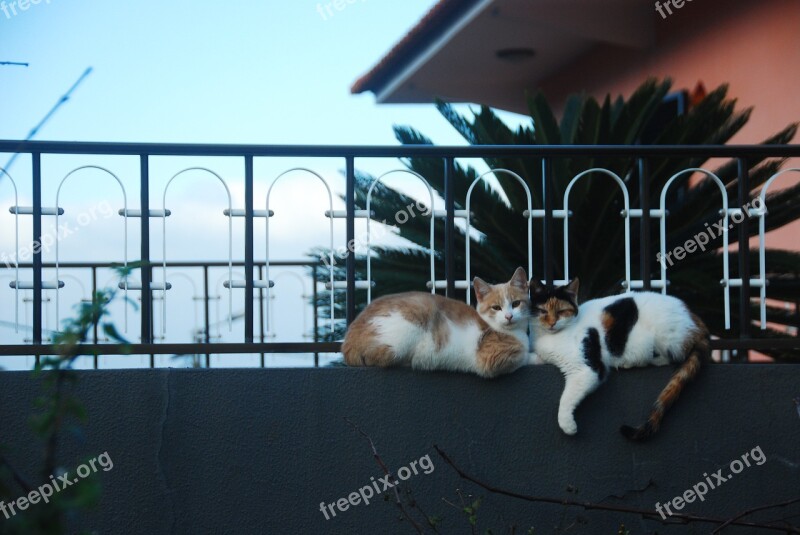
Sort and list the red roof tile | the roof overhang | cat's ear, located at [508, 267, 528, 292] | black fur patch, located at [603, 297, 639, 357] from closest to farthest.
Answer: black fur patch, located at [603, 297, 639, 357]
cat's ear, located at [508, 267, 528, 292]
the roof overhang
the red roof tile

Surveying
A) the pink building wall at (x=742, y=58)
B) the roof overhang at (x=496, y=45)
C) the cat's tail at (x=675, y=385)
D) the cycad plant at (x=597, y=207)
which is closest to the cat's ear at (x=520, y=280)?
the cat's tail at (x=675, y=385)

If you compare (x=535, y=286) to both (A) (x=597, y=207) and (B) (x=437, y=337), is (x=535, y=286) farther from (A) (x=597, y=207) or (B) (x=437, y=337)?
(A) (x=597, y=207)

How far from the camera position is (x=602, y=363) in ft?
12.0

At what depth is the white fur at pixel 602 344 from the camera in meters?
3.60

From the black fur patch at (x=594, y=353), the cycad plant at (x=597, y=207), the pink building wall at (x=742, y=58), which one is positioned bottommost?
the black fur patch at (x=594, y=353)

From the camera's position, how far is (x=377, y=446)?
362 cm

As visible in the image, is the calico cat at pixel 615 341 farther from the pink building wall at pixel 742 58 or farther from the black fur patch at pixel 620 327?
the pink building wall at pixel 742 58

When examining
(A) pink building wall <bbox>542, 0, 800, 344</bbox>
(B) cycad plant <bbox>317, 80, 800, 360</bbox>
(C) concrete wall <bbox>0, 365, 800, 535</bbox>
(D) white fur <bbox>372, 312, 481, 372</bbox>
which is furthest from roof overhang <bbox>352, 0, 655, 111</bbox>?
(C) concrete wall <bbox>0, 365, 800, 535</bbox>

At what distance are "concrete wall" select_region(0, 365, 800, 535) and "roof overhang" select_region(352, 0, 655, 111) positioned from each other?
15.6 feet

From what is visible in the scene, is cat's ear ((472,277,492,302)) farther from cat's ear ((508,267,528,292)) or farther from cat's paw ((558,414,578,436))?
cat's paw ((558,414,578,436))

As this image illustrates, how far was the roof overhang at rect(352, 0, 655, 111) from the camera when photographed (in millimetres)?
7699

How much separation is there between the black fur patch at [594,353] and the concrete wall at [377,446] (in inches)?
4.4

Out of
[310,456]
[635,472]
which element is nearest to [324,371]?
[310,456]

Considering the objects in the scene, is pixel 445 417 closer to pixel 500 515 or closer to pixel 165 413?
pixel 500 515
